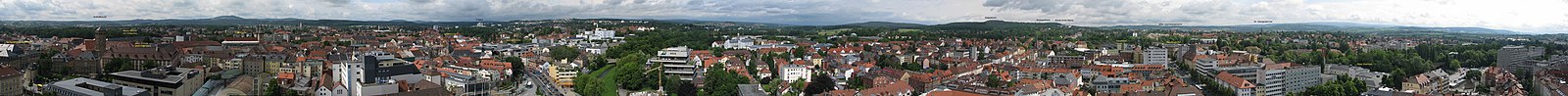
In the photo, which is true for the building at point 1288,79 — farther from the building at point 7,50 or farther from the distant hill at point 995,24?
the building at point 7,50

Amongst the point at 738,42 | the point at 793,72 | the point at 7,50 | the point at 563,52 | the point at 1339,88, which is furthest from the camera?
the point at 738,42

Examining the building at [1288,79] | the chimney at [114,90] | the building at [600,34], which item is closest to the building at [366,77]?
the chimney at [114,90]

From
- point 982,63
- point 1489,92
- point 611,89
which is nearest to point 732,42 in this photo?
point 982,63

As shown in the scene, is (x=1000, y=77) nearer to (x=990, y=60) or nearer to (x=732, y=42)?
(x=990, y=60)

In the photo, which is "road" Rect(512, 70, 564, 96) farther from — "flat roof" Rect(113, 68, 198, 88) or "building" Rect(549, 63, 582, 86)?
"flat roof" Rect(113, 68, 198, 88)

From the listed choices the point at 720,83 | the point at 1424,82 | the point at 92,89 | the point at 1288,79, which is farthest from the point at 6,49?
the point at 1424,82

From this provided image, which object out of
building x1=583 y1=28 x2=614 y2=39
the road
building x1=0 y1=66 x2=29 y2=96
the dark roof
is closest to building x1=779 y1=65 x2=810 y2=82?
the road

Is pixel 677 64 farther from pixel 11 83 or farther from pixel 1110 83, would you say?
pixel 11 83
